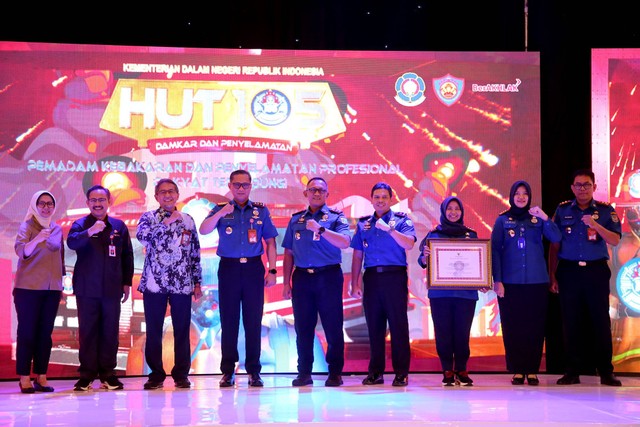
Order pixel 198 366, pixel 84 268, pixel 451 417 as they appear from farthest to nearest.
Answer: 1. pixel 198 366
2. pixel 84 268
3. pixel 451 417

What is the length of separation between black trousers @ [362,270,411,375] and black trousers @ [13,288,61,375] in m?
2.32

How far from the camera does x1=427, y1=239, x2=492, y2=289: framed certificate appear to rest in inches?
219

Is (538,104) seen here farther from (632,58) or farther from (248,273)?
(248,273)

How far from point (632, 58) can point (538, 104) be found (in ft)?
3.04

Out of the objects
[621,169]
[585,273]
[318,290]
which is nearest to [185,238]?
[318,290]

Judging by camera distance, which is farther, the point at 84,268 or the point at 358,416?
the point at 84,268

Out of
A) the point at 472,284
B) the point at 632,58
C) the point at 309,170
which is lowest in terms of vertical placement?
the point at 472,284

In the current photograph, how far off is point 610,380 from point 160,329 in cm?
333

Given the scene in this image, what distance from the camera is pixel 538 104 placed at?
6.75 meters

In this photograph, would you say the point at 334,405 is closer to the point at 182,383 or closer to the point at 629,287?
the point at 182,383

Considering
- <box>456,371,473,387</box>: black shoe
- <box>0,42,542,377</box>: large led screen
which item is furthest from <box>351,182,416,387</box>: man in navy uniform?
<box>0,42,542,377</box>: large led screen

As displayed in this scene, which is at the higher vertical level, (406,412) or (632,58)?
(632,58)

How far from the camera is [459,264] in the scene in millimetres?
5598

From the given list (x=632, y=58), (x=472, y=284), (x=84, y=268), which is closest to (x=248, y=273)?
(x=84, y=268)
